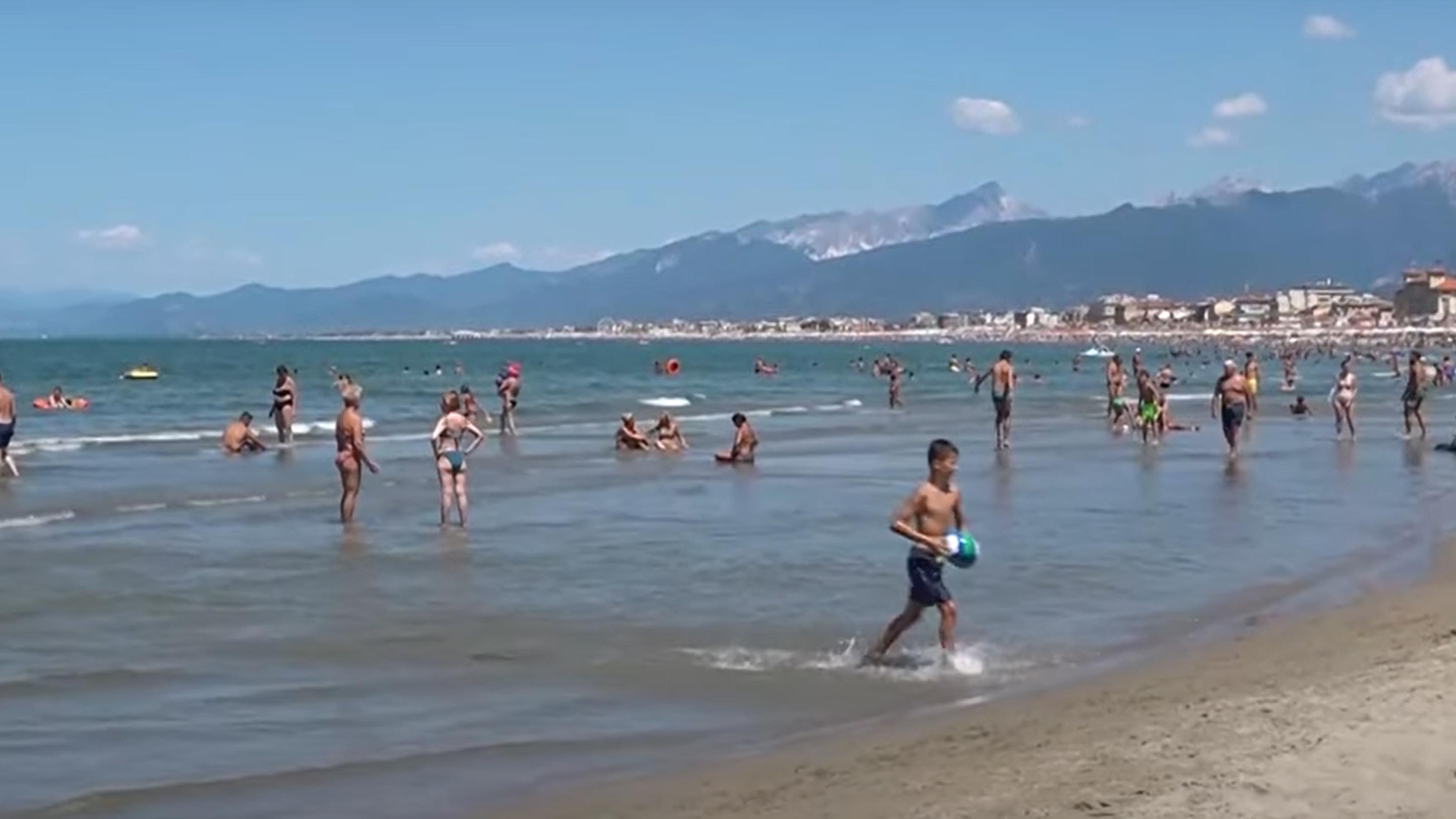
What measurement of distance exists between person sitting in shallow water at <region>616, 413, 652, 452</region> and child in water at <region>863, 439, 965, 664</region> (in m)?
19.5

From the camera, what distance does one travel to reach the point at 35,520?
19688 millimetres

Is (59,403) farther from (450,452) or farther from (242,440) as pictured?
(450,452)

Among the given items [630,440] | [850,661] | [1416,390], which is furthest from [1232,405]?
[850,661]

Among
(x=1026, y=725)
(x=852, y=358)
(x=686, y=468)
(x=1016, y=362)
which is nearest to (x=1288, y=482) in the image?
(x=686, y=468)

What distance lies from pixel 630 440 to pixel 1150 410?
8.57 metres

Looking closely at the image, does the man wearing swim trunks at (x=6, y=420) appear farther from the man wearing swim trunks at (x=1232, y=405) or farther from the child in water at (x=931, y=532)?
the child in water at (x=931, y=532)

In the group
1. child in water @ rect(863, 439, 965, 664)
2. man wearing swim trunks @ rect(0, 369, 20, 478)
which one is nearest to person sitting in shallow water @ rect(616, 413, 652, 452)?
man wearing swim trunks @ rect(0, 369, 20, 478)

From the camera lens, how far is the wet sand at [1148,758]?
22.3 ft

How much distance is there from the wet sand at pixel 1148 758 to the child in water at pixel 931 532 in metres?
0.97

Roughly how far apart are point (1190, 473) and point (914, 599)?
14464mm

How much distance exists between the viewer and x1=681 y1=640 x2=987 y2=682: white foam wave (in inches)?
421

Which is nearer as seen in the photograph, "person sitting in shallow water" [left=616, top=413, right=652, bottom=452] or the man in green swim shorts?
"person sitting in shallow water" [left=616, top=413, right=652, bottom=452]

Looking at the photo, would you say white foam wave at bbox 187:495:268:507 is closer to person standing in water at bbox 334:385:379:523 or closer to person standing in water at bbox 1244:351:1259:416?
person standing in water at bbox 334:385:379:523

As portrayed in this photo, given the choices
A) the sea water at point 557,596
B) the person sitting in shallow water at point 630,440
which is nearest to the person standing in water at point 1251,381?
the sea water at point 557,596
